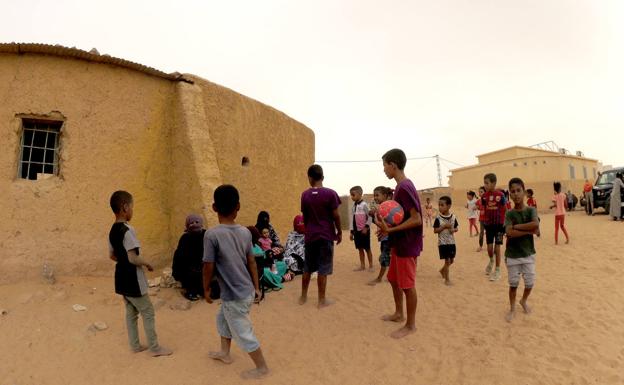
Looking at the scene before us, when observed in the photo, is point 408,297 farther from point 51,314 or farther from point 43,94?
point 43,94

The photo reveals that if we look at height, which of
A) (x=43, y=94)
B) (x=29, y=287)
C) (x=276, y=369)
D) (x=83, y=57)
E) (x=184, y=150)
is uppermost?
(x=83, y=57)

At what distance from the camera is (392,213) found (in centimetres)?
360

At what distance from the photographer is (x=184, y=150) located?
19.4 ft

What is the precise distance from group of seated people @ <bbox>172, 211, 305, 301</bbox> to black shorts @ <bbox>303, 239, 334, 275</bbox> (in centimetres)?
78

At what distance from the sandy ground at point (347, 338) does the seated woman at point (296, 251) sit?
3.50 ft

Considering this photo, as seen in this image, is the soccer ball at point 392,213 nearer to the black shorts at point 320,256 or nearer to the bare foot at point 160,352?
the black shorts at point 320,256

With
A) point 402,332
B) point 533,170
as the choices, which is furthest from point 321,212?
point 533,170

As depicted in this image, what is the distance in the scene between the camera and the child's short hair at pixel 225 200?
9.77 feet

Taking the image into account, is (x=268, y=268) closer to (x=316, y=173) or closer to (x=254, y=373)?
(x=316, y=173)

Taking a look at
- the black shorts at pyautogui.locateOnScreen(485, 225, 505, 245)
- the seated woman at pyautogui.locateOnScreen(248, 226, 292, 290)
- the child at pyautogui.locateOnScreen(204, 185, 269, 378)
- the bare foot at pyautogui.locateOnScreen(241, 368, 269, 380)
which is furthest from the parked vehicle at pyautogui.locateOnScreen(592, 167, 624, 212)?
the child at pyautogui.locateOnScreen(204, 185, 269, 378)

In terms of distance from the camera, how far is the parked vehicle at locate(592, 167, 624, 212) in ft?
48.3

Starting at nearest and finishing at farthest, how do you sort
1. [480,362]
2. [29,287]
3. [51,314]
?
[480,362] → [51,314] → [29,287]

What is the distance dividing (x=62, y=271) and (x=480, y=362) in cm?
543

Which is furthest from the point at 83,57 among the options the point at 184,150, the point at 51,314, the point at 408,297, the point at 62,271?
the point at 408,297
